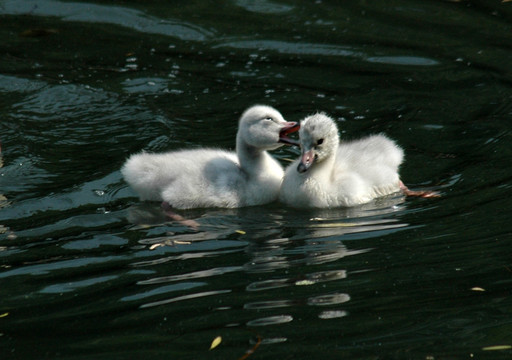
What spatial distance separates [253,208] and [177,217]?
0.57 metres

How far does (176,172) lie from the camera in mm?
6727

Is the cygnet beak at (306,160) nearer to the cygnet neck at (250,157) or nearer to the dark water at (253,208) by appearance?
the dark water at (253,208)

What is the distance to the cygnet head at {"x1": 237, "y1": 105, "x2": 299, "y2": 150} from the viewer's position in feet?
21.9

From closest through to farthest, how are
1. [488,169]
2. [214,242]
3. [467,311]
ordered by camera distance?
1. [467,311]
2. [214,242]
3. [488,169]

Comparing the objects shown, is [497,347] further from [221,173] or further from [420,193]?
[221,173]

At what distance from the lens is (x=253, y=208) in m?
6.75

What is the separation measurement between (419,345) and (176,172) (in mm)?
3000

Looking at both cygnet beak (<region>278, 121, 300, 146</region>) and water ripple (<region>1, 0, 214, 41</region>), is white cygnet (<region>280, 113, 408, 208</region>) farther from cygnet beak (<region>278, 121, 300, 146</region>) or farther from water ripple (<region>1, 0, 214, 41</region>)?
water ripple (<region>1, 0, 214, 41</region>)

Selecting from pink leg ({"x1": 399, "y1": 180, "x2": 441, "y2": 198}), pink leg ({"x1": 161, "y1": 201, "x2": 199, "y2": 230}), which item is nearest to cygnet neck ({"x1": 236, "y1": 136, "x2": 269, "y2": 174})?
pink leg ({"x1": 161, "y1": 201, "x2": 199, "y2": 230})

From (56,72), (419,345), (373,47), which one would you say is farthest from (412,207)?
(56,72)

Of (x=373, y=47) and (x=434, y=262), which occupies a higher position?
(x=373, y=47)

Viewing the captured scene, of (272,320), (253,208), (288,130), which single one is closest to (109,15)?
(288,130)

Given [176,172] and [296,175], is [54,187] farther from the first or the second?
[296,175]

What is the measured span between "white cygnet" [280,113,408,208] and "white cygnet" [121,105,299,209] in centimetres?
21
